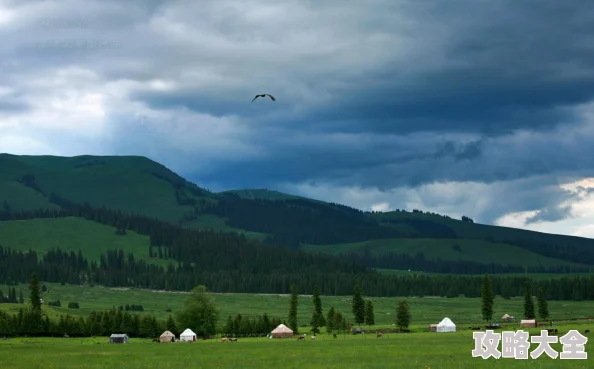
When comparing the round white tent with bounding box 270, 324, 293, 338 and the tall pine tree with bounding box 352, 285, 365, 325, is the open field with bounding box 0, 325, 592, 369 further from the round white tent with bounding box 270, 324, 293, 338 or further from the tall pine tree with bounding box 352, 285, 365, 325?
the tall pine tree with bounding box 352, 285, 365, 325

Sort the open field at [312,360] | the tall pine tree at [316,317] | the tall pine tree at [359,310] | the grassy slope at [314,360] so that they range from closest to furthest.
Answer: the grassy slope at [314,360]
the open field at [312,360]
the tall pine tree at [316,317]
the tall pine tree at [359,310]

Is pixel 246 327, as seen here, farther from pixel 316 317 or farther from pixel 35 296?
pixel 35 296

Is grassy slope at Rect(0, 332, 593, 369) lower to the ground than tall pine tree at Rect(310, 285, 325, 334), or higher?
lower

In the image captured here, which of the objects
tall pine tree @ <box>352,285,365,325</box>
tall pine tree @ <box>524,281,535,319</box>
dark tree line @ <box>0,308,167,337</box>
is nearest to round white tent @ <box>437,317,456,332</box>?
tall pine tree @ <box>352,285,365,325</box>

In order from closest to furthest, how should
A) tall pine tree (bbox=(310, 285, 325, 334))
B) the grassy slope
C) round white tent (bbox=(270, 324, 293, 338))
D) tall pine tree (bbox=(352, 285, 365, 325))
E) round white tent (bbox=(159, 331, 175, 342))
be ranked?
the grassy slope
round white tent (bbox=(159, 331, 175, 342))
round white tent (bbox=(270, 324, 293, 338))
tall pine tree (bbox=(310, 285, 325, 334))
tall pine tree (bbox=(352, 285, 365, 325))

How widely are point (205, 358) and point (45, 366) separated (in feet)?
53.8

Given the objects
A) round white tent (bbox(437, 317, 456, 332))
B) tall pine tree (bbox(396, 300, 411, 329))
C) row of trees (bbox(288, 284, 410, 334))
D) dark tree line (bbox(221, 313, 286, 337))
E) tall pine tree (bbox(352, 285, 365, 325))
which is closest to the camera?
round white tent (bbox(437, 317, 456, 332))

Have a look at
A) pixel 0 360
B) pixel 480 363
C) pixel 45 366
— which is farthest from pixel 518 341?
pixel 0 360

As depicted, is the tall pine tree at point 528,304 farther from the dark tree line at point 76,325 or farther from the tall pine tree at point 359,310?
the dark tree line at point 76,325

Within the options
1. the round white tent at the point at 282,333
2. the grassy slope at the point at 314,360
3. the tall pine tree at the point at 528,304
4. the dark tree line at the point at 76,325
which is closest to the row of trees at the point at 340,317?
the round white tent at the point at 282,333

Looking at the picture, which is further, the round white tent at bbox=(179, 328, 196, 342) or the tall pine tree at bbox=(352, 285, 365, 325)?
the tall pine tree at bbox=(352, 285, 365, 325)

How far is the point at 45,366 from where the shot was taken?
7344 centimetres

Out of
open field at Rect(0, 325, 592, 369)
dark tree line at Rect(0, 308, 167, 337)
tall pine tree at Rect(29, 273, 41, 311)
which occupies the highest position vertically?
tall pine tree at Rect(29, 273, 41, 311)

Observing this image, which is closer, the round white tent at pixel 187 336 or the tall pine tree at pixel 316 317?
the round white tent at pixel 187 336
